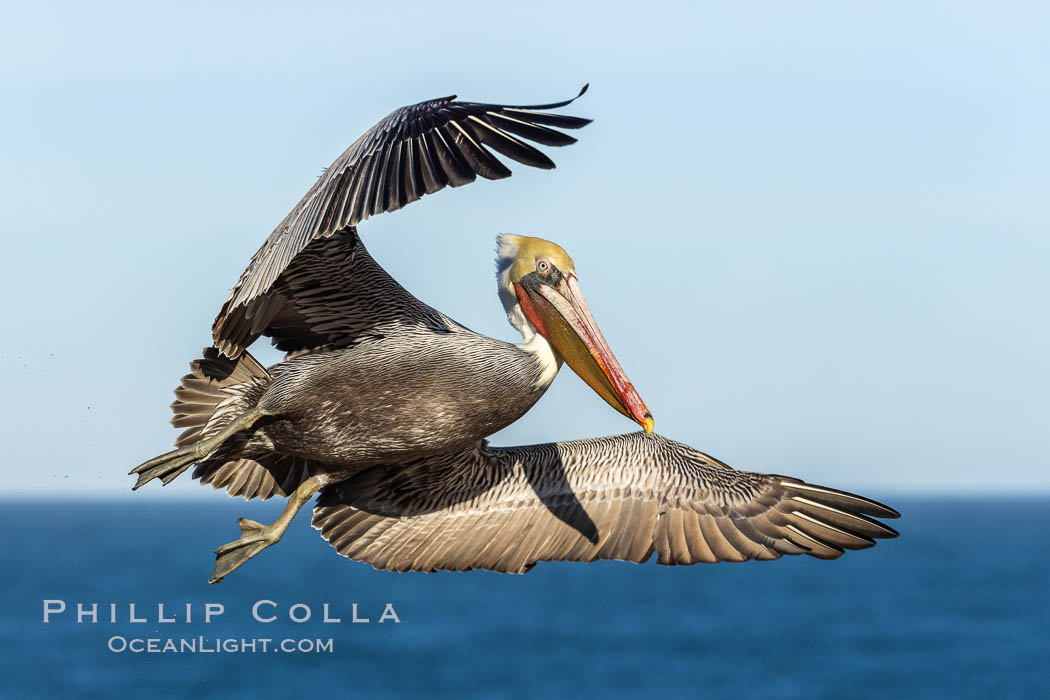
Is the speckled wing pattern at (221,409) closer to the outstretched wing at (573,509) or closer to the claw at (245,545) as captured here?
the claw at (245,545)

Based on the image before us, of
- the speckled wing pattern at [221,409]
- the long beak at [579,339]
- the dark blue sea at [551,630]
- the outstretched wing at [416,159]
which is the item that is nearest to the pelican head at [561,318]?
the long beak at [579,339]

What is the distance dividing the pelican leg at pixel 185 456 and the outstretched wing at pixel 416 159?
1427 millimetres

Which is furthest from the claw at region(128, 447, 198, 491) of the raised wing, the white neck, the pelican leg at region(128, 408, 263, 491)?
the white neck

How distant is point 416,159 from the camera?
6.54 meters

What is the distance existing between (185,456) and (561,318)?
93.0 inches

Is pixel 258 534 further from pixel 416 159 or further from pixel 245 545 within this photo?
pixel 416 159

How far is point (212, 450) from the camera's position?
27.0 feet

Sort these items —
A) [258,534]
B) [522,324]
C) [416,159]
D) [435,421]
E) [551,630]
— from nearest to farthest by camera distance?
[416,159] → [435,421] → [522,324] → [258,534] → [551,630]

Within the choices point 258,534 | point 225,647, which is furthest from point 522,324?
point 225,647

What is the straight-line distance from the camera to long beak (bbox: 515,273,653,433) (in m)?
7.91

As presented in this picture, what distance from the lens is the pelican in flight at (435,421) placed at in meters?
6.77

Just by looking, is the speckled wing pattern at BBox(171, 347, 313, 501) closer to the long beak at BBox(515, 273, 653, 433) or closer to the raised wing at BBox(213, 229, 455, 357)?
the raised wing at BBox(213, 229, 455, 357)

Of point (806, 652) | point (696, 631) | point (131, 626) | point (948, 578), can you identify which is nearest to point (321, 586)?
point (131, 626)

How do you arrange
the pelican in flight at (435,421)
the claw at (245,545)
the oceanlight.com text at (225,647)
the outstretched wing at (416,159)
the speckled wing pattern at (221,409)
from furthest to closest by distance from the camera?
the oceanlight.com text at (225,647)
the speckled wing pattern at (221,409)
the claw at (245,545)
the pelican in flight at (435,421)
the outstretched wing at (416,159)
